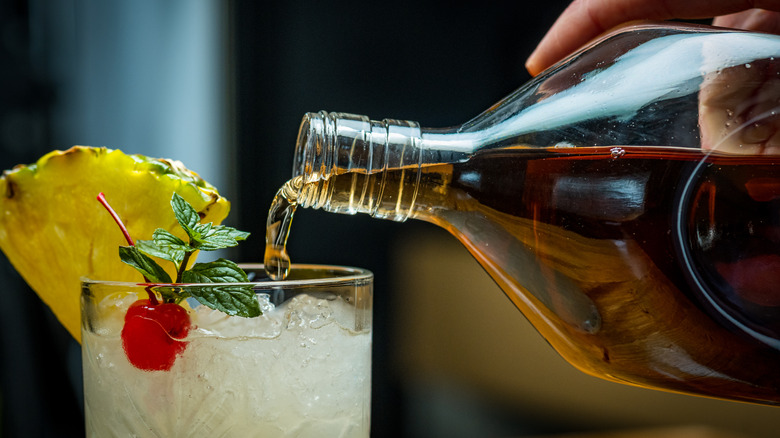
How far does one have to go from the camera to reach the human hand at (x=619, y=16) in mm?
717

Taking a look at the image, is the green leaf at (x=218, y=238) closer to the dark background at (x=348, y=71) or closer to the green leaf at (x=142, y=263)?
the green leaf at (x=142, y=263)

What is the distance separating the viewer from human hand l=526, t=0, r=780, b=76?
717mm

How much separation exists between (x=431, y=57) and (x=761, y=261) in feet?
6.84

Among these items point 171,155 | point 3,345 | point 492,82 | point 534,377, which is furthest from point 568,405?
point 3,345

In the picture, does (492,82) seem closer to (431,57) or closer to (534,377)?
(431,57)

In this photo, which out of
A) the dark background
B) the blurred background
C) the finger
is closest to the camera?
the finger

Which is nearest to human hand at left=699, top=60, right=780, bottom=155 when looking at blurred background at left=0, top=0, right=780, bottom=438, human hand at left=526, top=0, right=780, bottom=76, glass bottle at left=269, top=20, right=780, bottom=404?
glass bottle at left=269, top=20, right=780, bottom=404

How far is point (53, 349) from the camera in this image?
6.40ft

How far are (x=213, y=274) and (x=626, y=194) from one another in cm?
34

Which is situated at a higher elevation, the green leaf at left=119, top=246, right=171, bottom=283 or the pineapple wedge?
the pineapple wedge

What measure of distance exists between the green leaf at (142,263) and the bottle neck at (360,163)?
0.14 metres

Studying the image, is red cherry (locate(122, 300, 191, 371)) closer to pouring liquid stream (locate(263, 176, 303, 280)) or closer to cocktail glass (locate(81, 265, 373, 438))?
cocktail glass (locate(81, 265, 373, 438))

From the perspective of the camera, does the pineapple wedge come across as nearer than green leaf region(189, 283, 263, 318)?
No

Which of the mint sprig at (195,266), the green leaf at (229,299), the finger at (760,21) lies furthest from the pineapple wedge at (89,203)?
the finger at (760,21)
